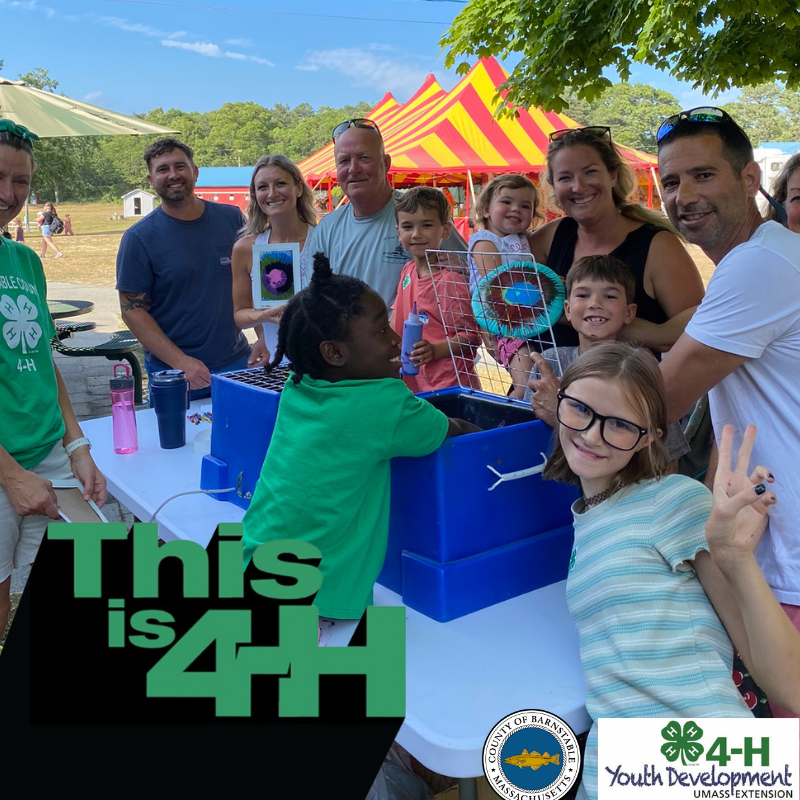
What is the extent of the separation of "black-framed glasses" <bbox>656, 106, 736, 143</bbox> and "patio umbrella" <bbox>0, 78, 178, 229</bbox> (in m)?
6.43

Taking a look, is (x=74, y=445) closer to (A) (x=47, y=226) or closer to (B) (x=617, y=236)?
(B) (x=617, y=236)

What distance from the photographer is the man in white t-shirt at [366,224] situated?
3053 mm

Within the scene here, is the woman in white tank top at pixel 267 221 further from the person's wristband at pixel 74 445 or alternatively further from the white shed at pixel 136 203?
the white shed at pixel 136 203

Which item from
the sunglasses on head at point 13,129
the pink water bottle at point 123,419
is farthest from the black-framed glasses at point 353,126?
the pink water bottle at point 123,419

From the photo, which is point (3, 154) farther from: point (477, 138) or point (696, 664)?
point (477, 138)

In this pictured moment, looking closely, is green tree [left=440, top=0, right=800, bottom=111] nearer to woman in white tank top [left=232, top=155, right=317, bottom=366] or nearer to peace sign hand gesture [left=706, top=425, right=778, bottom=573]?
woman in white tank top [left=232, top=155, right=317, bottom=366]

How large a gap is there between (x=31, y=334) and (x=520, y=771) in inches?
71.1

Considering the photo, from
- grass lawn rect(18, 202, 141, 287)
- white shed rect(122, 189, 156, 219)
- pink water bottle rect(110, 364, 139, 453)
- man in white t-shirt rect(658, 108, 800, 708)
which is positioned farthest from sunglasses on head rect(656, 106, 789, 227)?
white shed rect(122, 189, 156, 219)

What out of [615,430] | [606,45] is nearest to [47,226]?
[606,45]

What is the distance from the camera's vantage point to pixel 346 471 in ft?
4.56

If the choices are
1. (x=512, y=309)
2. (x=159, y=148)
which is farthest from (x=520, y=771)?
(x=159, y=148)

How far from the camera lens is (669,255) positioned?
2.13m

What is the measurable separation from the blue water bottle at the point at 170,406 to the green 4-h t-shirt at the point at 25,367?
0.30m

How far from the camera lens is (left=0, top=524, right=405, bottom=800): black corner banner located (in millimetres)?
1254
